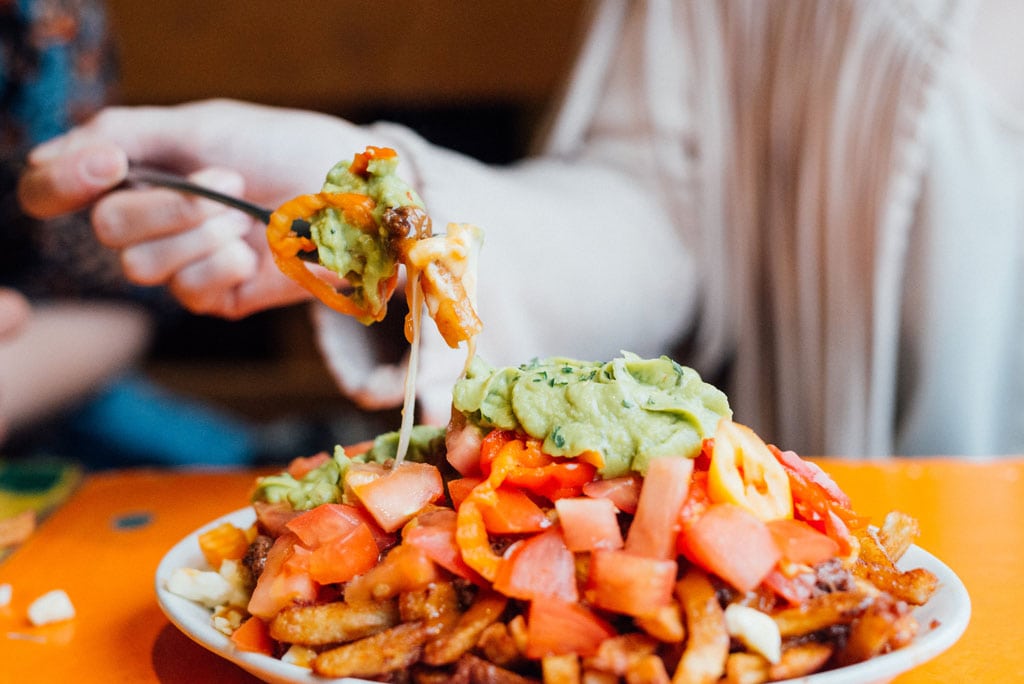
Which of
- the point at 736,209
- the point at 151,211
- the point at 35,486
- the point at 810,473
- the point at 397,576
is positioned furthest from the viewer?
the point at 736,209

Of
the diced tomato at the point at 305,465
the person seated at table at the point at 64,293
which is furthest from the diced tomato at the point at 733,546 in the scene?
the person seated at table at the point at 64,293

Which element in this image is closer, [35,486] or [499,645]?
[499,645]

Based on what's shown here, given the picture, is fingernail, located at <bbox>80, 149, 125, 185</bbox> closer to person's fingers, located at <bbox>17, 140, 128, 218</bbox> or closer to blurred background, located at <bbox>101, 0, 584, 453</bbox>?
person's fingers, located at <bbox>17, 140, 128, 218</bbox>

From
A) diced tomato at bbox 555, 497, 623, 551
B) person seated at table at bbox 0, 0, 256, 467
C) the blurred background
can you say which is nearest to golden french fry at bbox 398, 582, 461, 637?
diced tomato at bbox 555, 497, 623, 551

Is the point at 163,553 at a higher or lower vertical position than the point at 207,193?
lower

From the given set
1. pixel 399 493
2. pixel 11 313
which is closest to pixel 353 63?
pixel 11 313

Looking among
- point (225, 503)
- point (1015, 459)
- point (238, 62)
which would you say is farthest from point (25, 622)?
point (238, 62)

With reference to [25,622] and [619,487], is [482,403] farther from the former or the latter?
[25,622]

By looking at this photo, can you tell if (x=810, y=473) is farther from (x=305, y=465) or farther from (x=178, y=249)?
(x=178, y=249)
